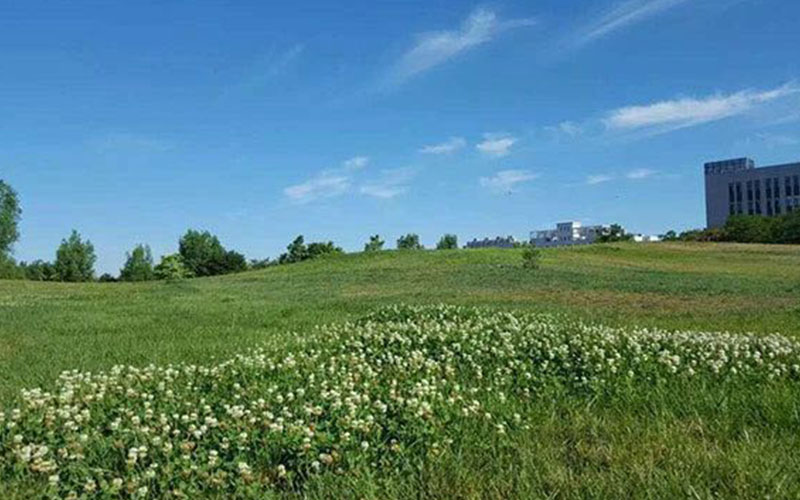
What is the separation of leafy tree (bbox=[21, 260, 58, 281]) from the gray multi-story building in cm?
12990

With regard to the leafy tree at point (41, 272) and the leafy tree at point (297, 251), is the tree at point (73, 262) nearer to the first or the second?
the leafy tree at point (41, 272)

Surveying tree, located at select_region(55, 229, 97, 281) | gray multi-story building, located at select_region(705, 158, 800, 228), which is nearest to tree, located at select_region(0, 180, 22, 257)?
tree, located at select_region(55, 229, 97, 281)

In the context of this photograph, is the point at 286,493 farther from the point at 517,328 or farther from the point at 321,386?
the point at 517,328

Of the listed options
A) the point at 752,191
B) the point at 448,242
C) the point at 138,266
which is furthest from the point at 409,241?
the point at 752,191

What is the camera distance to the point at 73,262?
10425 cm

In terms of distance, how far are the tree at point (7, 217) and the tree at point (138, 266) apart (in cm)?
2098

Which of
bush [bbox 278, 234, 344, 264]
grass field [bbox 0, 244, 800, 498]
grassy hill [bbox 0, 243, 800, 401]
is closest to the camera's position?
grass field [bbox 0, 244, 800, 498]

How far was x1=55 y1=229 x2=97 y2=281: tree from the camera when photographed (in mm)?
104062

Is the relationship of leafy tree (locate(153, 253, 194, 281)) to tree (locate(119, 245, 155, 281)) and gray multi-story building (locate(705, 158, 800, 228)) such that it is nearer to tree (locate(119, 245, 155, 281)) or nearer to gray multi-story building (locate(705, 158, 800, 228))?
tree (locate(119, 245, 155, 281))

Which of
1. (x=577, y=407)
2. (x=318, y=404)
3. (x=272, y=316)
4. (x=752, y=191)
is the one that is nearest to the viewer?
(x=318, y=404)

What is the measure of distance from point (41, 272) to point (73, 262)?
927 cm

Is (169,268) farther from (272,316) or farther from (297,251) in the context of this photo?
(272,316)

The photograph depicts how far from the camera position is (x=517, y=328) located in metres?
11.2

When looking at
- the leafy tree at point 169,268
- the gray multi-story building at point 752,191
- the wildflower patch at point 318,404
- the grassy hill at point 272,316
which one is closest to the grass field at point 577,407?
the grassy hill at point 272,316
